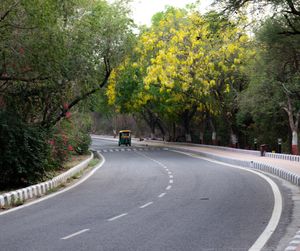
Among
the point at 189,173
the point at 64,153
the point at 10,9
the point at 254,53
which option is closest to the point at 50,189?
the point at 10,9

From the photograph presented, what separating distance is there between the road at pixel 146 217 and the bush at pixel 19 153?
1.69 m

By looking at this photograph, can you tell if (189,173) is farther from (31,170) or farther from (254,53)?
(254,53)

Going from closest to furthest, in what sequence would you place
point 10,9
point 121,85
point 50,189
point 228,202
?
1. point 228,202
2. point 10,9
3. point 50,189
4. point 121,85

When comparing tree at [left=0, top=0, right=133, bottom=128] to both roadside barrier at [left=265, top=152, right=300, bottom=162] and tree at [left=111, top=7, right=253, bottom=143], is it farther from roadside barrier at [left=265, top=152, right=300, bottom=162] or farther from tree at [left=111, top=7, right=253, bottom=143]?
roadside barrier at [left=265, top=152, right=300, bottom=162]

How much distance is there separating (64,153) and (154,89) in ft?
88.3

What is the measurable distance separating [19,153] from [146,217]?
8285 mm

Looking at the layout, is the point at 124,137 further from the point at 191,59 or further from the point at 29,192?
the point at 29,192

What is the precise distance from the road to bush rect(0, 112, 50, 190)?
1686 mm

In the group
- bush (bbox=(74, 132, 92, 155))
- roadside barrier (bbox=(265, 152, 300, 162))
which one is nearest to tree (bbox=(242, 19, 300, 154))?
roadside barrier (bbox=(265, 152, 300, 162))

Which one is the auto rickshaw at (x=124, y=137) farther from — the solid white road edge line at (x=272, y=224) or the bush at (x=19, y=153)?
the solid white road edge line at (x=272, y=224)

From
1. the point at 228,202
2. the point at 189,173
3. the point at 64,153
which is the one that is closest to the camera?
the point at 228,202

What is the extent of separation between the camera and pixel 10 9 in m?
16.2

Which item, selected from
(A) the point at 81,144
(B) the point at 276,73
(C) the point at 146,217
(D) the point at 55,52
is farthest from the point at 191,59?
A: (C) the point at 146,217

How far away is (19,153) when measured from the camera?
19.4 metres
